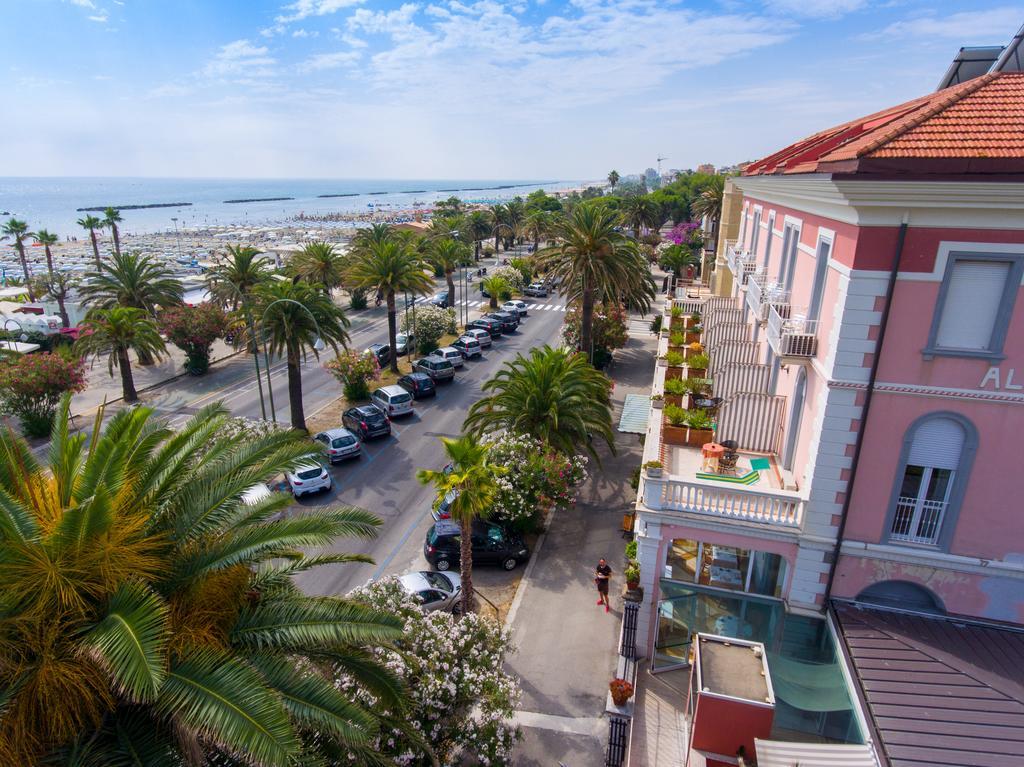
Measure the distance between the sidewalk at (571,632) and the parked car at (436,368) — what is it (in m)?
14.6

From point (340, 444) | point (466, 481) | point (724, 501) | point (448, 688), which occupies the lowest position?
point (340, 444)

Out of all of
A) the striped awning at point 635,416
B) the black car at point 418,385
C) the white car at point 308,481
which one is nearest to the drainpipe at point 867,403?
the striped awning at point 635,416

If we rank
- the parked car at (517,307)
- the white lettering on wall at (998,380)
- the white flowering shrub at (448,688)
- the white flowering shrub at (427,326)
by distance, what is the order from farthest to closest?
the parked car at (517,307)
the white flowering shrub at (427,326)
the white lettering on wall at (998,380)
the white flowering shrub at (448,688)

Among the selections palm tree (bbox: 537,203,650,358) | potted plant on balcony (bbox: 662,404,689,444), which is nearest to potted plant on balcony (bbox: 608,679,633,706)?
potted plant on balcony (bbox: 662,404,689,444)

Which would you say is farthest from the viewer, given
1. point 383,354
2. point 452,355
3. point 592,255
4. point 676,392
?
point 383,354

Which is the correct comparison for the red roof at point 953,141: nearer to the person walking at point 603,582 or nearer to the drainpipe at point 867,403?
the drainpipe at point 867,403

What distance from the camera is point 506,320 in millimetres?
51875

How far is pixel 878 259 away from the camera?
430 inches

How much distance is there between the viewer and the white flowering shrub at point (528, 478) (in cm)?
1988

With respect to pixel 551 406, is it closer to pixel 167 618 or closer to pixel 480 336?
pixel 167 618

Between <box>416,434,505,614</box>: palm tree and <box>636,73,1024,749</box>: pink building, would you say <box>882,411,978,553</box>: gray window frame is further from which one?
<box>416,434,505,614</box>: palm tree

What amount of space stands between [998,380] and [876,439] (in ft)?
7.30

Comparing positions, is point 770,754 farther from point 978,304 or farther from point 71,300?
point 71,300

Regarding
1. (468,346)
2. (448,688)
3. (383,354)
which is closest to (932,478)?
(448,688)
